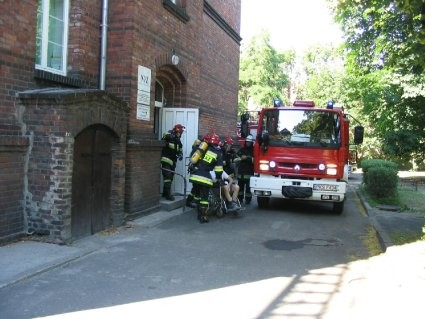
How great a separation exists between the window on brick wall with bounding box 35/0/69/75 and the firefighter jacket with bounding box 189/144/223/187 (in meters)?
3.28

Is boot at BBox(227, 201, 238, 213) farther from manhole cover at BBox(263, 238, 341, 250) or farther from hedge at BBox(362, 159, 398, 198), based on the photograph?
hedge at BBox(362, 159, 398, 198)

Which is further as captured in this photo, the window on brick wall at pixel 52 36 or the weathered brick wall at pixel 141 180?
the weathered brick wall at pixel 141 180

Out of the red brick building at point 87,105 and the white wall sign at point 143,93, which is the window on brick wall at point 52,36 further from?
the white wall sign at point 143,93

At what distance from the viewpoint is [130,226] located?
9109mm

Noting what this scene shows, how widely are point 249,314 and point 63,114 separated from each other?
165 inches

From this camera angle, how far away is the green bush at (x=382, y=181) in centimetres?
1373

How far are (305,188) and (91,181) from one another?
5.15m

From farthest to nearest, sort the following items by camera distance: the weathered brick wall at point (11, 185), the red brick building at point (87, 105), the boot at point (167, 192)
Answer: the boot at point (167, 192), the red brick building at point (87, 105), the weathered brick wall at point (11, 185)

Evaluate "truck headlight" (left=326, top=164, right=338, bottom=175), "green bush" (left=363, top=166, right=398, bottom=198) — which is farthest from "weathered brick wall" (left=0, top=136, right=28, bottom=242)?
"green bush" (left=363, top=166, right=398, bottom=198)

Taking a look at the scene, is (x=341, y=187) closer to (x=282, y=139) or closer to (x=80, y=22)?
(x=282, y=139)

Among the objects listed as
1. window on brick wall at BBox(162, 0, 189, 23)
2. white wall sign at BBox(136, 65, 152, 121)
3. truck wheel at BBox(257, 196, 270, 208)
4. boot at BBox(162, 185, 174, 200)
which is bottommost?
truck wheel at BBox(257, 196, 270, 208)

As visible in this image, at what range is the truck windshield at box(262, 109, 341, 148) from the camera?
448 inches

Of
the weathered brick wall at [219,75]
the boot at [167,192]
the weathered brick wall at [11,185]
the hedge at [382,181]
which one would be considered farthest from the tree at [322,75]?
the weathered brick wall at [11,185]

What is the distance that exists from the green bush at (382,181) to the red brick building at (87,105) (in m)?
5.64
